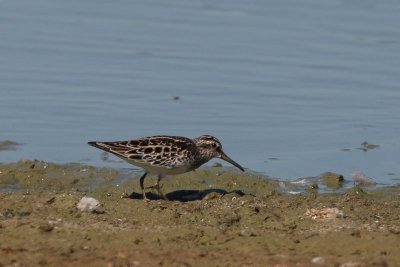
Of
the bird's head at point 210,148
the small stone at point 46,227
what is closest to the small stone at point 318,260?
the small stone at point 46,227

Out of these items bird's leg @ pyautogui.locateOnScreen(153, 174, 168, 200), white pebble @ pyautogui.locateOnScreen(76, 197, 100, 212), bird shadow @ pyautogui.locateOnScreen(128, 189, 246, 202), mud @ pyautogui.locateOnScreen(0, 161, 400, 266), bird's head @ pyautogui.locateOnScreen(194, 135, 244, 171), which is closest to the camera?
mud @ pyautogui.locateOnScreen(0, 161, 400, 266)

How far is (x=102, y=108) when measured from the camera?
661 inches

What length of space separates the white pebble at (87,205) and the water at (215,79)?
12.0ft

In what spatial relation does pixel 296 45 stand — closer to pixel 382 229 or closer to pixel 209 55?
pixel 209 55

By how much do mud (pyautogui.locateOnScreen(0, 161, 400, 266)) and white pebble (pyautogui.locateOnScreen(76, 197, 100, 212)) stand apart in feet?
0.21

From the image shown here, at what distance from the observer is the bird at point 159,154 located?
43.1 ft

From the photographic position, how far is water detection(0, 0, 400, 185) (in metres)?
15.6

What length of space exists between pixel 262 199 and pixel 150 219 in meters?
1.76

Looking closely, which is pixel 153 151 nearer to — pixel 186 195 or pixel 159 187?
pixel 159 187

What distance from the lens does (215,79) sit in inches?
722

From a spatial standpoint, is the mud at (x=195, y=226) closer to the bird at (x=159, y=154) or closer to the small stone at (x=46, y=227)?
the small stone at (x=46, y=227)

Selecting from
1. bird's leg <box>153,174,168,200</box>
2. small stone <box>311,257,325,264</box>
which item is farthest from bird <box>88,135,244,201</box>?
small stone <box>311,257,325,264</box>

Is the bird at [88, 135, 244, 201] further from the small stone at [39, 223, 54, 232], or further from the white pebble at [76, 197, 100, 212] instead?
the small stone at [39, 223, 54, 232]

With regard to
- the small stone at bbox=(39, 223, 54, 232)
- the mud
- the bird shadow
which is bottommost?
the bird shadow
